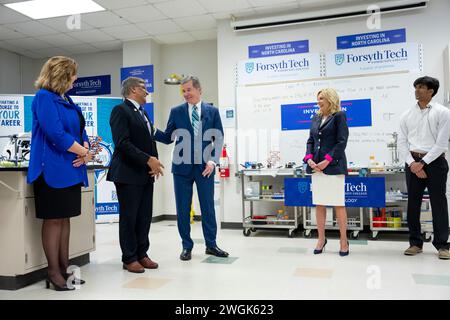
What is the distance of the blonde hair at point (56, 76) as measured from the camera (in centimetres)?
241

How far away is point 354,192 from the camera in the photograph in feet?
13.6

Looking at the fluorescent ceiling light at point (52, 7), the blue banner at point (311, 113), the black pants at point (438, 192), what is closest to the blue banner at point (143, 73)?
the fluorescent ceiling light at point (52, 7)

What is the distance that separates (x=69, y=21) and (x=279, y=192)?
3668mm

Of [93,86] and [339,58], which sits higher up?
[93,86]

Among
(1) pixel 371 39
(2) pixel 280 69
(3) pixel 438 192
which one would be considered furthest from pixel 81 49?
(3) pixel 438 192

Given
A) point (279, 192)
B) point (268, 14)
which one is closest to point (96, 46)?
point (268, 14)

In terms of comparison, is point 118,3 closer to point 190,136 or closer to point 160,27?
point 160,27

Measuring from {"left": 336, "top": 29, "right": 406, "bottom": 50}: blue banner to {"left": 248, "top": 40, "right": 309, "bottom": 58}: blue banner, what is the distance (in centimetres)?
45

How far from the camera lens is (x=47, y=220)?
7.93ft

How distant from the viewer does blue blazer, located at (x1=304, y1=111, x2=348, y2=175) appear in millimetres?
3176

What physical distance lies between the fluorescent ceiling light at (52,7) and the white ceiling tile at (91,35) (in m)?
0.65

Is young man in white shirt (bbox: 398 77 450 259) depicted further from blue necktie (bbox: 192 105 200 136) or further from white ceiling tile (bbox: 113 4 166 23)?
white ceiling tile (bbox: 113 4 166 23)

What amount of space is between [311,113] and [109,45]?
3622 millimetres

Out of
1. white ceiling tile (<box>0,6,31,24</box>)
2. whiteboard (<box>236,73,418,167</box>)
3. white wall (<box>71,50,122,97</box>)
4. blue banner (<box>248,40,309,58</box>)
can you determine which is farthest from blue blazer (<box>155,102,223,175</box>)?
white wall (<box>71,50,122,97</box>)
